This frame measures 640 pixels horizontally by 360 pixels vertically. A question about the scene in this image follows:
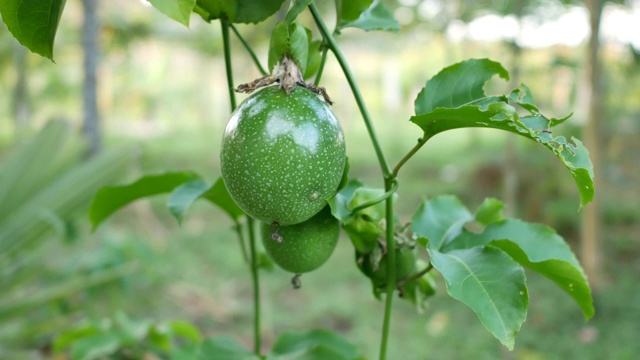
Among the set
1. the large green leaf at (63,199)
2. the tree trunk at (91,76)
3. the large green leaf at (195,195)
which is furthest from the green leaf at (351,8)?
the tree trunk at (91,76)

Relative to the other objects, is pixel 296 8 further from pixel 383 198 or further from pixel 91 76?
pixel 91 76

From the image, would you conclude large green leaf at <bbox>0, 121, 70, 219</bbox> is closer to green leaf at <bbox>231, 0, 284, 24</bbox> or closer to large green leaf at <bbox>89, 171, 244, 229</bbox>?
large green leaf at <bbox>89, 171, 244, 229</bbox>

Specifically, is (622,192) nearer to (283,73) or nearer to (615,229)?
(615,229)

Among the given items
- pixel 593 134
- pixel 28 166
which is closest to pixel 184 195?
pixel 28 166

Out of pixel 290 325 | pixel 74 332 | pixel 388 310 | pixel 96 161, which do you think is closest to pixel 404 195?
pixel 290 325

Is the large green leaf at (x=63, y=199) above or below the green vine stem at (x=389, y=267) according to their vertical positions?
below

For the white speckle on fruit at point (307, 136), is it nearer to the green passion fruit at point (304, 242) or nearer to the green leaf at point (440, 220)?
the green passion fruit at point (304, 242)
